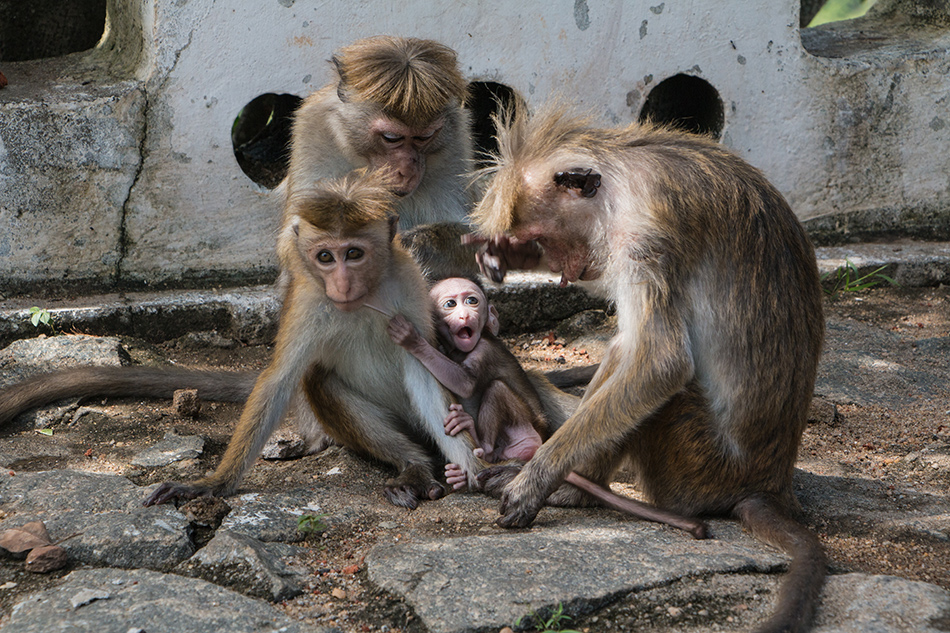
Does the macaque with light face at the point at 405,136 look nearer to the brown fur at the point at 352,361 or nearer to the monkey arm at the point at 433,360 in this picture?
the brown fur at the point at 352,361

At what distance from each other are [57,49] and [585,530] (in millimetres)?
5623

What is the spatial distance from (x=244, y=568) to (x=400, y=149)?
2169 mm

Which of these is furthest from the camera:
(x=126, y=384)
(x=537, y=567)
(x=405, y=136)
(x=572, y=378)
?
(x=572, y=378)

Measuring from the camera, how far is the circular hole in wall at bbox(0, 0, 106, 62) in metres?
6.80

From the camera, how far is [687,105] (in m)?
6.93

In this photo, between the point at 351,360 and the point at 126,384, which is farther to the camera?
the point at 126,384

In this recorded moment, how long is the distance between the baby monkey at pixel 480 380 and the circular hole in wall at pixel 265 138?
2654 mm

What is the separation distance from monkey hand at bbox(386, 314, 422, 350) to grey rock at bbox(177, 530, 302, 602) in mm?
1067

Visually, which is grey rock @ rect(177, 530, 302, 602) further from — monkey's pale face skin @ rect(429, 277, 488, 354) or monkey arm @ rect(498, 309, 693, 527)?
monkey's pale face skin @ rect(429, 277, 488, 354)

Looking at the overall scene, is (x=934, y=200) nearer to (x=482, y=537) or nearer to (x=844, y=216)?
(x=844, y=216)

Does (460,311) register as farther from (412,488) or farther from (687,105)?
(687,105)

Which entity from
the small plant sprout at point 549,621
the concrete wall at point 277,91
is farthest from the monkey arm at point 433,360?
the concrete wall at point 277,91

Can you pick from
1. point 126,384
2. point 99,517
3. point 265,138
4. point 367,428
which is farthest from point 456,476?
point 265,138

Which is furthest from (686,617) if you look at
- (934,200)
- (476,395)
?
(934,200)
